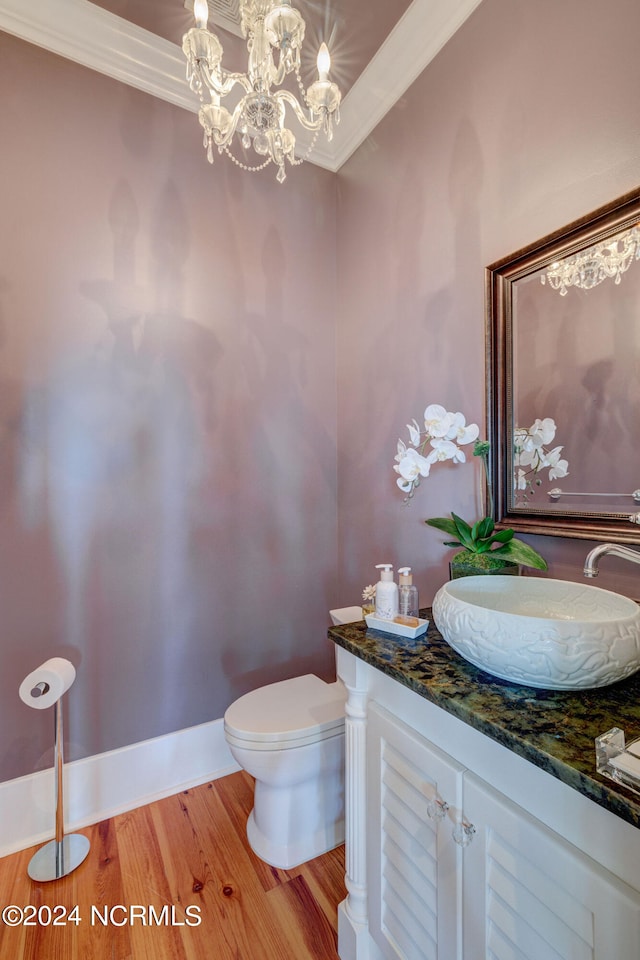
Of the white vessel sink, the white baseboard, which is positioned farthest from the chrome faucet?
the white baseboard

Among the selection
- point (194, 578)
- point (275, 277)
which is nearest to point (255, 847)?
point (194, 578)

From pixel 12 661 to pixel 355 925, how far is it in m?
1.36

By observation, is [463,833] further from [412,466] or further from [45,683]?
[45,683]

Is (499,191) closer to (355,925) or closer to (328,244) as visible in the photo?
(328,244)

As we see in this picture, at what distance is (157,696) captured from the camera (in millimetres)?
1788

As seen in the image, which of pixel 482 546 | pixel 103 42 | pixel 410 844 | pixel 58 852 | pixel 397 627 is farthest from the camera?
pixel 103 42

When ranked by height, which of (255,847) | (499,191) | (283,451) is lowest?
(255,847)

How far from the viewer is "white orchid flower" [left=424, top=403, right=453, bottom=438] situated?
1231 millimetres

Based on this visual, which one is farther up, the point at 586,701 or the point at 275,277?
the point at 275,277

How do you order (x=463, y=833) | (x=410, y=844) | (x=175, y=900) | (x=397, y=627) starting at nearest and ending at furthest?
(x=463, y=833), (x=410, y=844), (x=397, y=627), (x=175, y=900)

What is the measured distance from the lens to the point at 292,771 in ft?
4.60

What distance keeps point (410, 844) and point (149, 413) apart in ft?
5.29

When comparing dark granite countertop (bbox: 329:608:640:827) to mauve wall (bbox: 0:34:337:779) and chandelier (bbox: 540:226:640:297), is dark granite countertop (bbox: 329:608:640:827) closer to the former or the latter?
chandelier (bbox: 540:226:640:297)

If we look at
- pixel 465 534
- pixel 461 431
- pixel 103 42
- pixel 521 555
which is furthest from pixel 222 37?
pixel 521 555
